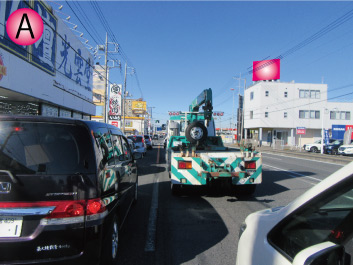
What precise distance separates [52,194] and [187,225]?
2.95 metres

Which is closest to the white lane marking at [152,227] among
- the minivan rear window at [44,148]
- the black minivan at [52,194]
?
the black minivan at [52,194]

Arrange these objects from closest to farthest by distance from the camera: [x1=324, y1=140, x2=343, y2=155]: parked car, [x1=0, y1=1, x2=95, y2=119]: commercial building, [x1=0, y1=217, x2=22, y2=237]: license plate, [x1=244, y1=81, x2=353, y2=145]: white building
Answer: [x1=0, y1=217, x2=22, y2=237]: license plate < [x1=0, y1=1, x2=95, y2=119]: commercial building < [x1=324, y1=140, x2=343, y2=155]: parked car < [x1=244, y1=81, x2=353, y2=145]: white building

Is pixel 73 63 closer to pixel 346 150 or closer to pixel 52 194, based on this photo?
pixel 52 194

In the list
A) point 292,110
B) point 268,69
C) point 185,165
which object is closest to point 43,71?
point 185,165

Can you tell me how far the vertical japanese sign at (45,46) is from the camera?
1269 centimetres

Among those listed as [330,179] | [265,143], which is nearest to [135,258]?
[330,179]

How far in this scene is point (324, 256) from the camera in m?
1.30

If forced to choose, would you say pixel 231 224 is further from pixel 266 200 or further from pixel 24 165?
pixel 24 165

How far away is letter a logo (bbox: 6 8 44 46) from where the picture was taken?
34.7 ft

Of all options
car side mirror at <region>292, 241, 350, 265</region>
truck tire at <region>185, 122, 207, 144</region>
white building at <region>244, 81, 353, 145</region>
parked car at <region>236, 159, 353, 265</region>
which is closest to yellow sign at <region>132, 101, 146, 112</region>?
white building at <region>244, 81, 353, 145</region>

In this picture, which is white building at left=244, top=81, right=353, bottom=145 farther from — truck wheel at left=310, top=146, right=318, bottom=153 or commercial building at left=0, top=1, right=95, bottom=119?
commercial building at left=0, top=1, right=95, bottom=119

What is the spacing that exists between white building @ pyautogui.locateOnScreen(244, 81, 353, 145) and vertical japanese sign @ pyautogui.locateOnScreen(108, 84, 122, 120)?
2932 centimetres

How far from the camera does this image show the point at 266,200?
662cm

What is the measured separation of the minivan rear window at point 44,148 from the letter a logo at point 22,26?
33.9 feet
